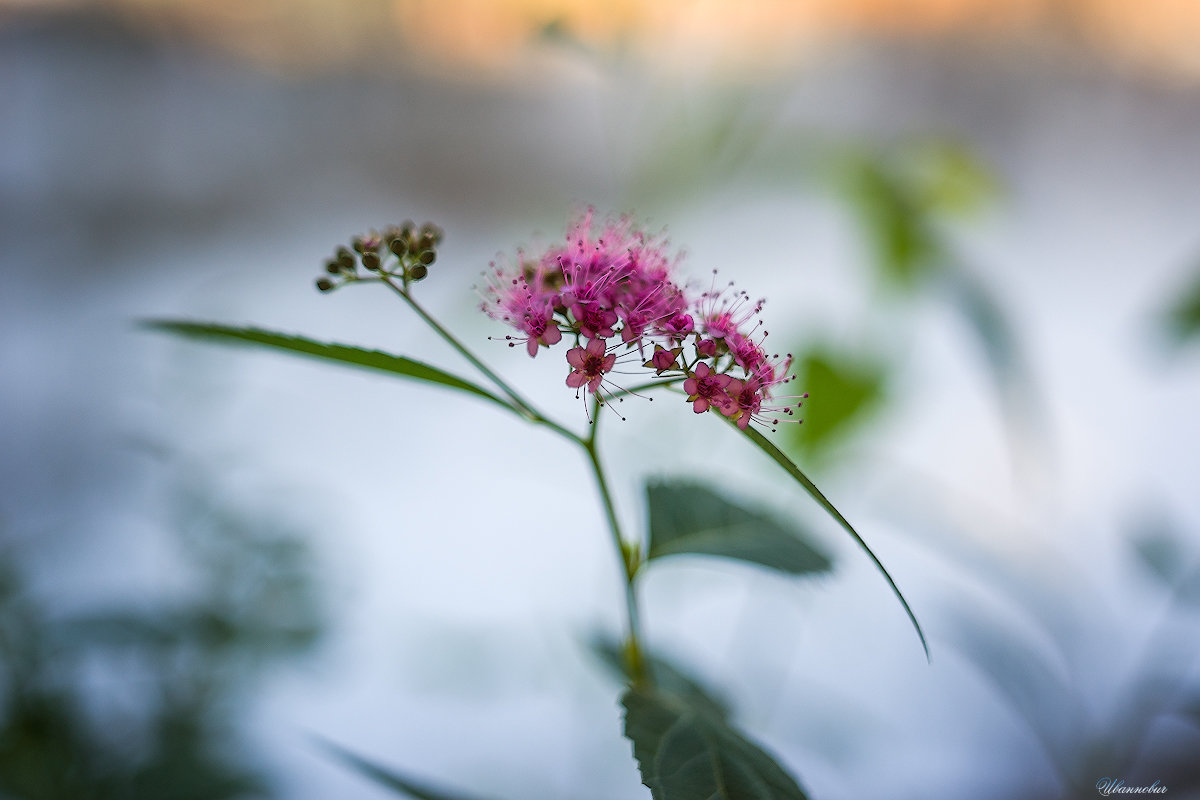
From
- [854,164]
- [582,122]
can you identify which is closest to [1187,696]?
[854,164]

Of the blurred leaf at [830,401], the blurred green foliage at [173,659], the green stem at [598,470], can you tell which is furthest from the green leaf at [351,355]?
the blurred green foliage at [173,659]

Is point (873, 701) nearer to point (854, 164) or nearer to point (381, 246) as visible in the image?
point (854, 164)

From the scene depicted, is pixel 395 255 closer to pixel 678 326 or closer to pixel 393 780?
pixel 678 326

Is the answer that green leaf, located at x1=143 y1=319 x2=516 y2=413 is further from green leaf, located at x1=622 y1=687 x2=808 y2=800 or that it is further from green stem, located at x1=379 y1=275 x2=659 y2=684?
green leaf, located at x1=622 y1=687 x2=808 y2=800

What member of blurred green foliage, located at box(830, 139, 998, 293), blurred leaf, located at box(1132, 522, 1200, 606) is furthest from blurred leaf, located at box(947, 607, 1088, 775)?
blurred green foliage, located at box(830, 139, 998, 293)

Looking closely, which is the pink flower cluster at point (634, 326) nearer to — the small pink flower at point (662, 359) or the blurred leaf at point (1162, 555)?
the small pink flower at point (662, 359)

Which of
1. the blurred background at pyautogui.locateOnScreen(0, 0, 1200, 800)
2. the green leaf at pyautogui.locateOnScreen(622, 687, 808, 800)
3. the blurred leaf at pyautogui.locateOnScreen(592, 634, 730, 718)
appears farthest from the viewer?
the blurred background at pyautogui.locateOnScreen(0, 0, 1200, 800)
